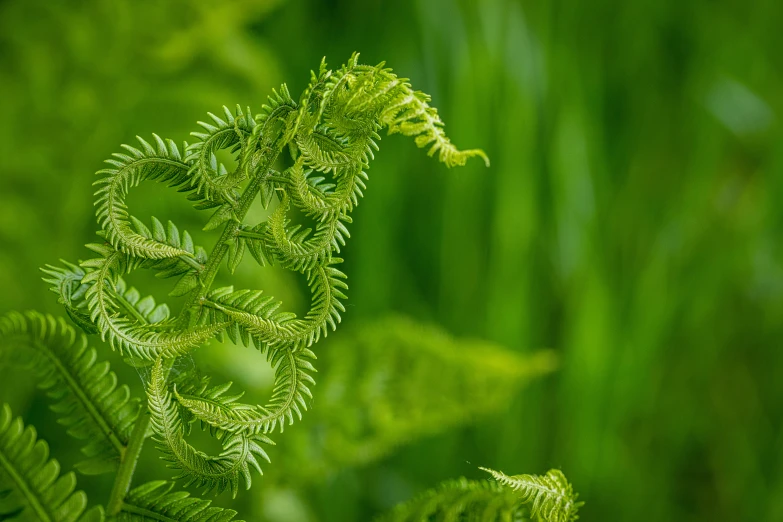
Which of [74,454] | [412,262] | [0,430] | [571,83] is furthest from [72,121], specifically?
[571,83]

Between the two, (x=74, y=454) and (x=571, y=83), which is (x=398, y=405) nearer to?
(x=74, y=454)

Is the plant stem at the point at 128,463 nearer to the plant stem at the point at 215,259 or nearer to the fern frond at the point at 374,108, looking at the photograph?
the plant stem at the point at 215,259

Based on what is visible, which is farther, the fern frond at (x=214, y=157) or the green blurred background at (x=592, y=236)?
the green blurred background at (x=592, y=236)

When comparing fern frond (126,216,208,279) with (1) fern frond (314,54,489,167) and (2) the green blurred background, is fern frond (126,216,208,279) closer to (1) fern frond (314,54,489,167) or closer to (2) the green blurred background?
(1) fern frond (314,54,489,167)

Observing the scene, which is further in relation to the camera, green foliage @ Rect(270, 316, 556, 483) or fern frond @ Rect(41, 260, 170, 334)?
green foliage @ Rect(270, 316, 556, 483)

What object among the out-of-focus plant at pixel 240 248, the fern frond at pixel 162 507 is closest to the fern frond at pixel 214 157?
the out-of-focus plant at pixel 240 248

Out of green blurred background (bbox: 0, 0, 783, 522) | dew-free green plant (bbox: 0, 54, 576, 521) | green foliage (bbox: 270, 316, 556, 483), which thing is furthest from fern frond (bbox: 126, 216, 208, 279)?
green blurred background (bbox: 0, 0, 783, 522)

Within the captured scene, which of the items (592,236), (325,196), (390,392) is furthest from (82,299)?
(592,236)
